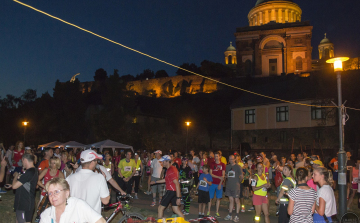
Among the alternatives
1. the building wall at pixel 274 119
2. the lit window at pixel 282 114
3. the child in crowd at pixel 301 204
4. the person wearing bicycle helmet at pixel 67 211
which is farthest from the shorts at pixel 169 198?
the lit window at pixel 282 114

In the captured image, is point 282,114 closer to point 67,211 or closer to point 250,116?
point 250,116

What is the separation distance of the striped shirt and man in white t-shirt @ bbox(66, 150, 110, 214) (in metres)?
3.03

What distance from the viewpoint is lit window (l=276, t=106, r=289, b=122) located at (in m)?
34.9

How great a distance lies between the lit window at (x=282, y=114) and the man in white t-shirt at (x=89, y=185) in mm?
32705

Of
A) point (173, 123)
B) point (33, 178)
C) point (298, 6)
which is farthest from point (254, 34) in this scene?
point (33, 178)

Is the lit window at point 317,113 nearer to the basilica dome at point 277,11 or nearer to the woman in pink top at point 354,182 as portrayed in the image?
the woman in pink top at point 354,182

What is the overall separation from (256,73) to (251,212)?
54.5m

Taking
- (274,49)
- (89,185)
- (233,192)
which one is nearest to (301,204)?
(89,185)

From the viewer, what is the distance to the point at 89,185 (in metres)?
4.83

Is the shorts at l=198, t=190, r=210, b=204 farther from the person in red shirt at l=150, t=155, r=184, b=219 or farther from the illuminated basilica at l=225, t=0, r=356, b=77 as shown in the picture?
the illuminated basilica at l=225, t=0, r=356, b=77

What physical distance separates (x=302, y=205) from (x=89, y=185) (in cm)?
343

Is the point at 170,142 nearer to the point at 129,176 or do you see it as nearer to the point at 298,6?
the point at 129,176

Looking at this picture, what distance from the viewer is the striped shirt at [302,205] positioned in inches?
200

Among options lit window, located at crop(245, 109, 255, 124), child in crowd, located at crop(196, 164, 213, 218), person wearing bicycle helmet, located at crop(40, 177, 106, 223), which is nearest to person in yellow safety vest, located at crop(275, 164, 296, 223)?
child in crowd, located at crop(196, 164, 213, 218)
